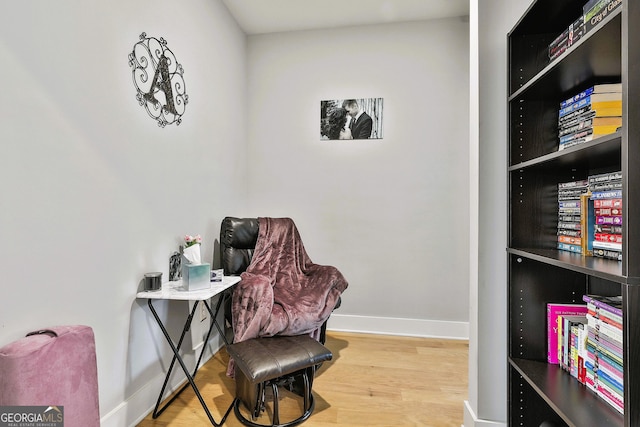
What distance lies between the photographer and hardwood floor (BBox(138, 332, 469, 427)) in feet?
5.55

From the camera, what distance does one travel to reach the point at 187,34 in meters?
A: 2.09

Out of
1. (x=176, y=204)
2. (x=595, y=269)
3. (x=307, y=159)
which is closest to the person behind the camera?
(x=595, y=269)

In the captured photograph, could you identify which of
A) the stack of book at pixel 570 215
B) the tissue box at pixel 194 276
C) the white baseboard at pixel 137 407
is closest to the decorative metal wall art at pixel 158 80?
the tissue box at pixel 194 276

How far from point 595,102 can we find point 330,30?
8.22 ft

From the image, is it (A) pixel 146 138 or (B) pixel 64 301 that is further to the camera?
(A) pixel 146 138

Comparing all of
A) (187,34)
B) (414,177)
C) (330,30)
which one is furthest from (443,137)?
(187,34)

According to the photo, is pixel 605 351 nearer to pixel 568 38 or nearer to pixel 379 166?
pixel 568 38

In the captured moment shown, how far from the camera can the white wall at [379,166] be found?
2.81m

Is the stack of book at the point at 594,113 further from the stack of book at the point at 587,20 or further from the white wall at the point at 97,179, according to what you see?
the white wall at the point at 97,179

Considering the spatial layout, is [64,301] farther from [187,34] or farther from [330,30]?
[330,30]

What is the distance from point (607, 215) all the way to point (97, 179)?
1964 millimetres

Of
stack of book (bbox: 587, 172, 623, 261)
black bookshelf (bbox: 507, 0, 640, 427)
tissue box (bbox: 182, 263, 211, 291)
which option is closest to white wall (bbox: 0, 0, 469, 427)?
tissue box (bbox: 182, 263, 211, 291)

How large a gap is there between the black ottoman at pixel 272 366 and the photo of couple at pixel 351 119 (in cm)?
190

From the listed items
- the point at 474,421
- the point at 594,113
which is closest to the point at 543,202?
the point at 594,113
